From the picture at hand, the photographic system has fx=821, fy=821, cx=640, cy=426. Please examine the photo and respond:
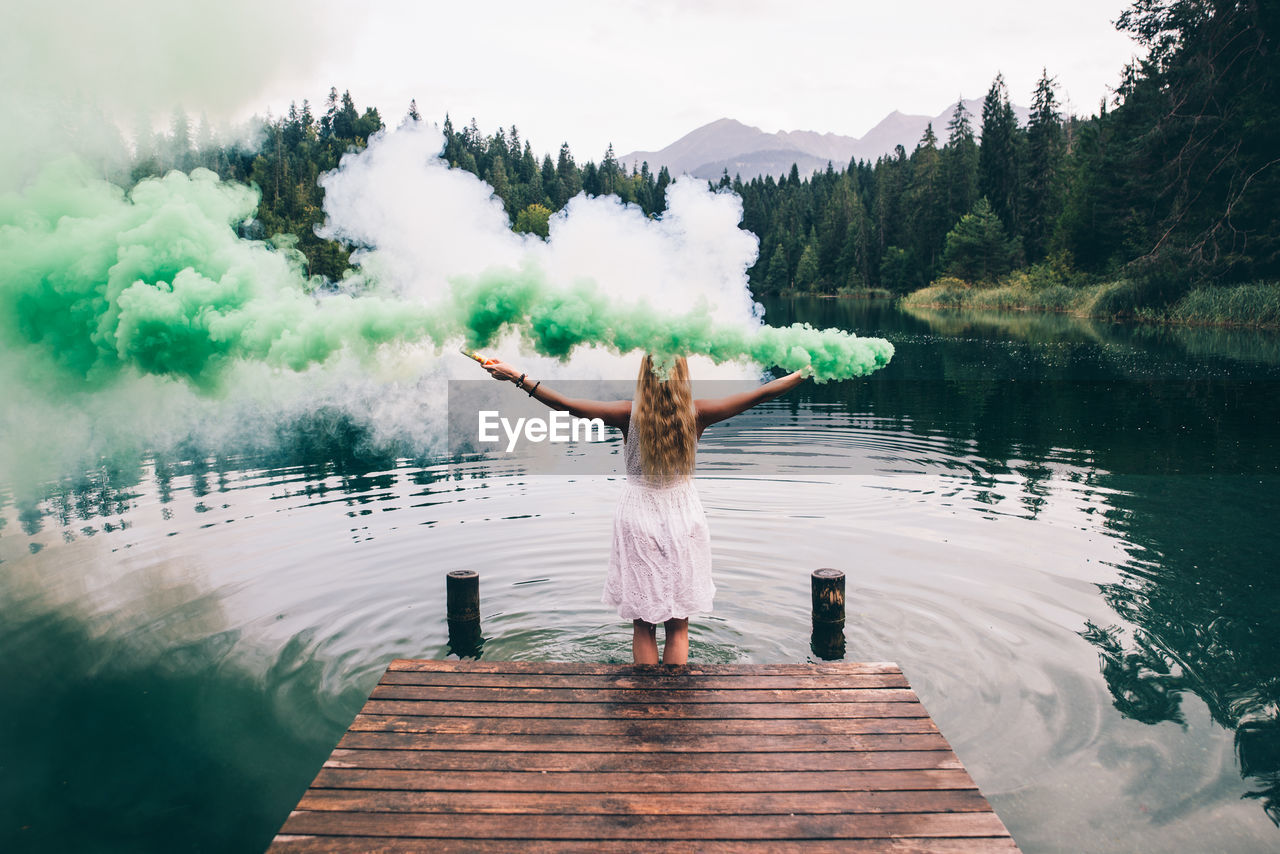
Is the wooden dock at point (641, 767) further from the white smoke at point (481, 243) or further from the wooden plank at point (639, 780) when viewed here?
the white smoke at point (481, 243)

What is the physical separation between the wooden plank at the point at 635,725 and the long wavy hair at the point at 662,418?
1.58m

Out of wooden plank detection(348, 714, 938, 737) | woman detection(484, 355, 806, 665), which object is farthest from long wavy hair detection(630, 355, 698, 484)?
wooden plank detection(348, 714, 938, 737)

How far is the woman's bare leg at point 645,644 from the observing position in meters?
5.78

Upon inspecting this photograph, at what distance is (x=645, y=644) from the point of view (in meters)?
5.81

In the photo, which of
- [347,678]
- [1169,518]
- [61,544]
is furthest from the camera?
[1169,518]

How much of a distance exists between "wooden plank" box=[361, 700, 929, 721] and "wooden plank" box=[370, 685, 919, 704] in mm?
55

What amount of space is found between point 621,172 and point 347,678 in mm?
119212

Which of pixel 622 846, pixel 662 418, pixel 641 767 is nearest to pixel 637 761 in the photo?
pixel 641 767

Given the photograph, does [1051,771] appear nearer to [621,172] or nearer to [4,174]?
[4,174]

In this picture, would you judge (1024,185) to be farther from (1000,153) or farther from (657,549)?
(657,549)

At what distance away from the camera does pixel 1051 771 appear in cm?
591

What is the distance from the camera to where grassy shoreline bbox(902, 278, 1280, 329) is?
38.3 m

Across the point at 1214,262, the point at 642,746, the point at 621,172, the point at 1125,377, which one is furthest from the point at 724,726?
the point at 621,172

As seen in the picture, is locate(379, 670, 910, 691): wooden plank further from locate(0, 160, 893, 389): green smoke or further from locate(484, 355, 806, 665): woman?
locate(0, 160, 893, 389): green smoke
